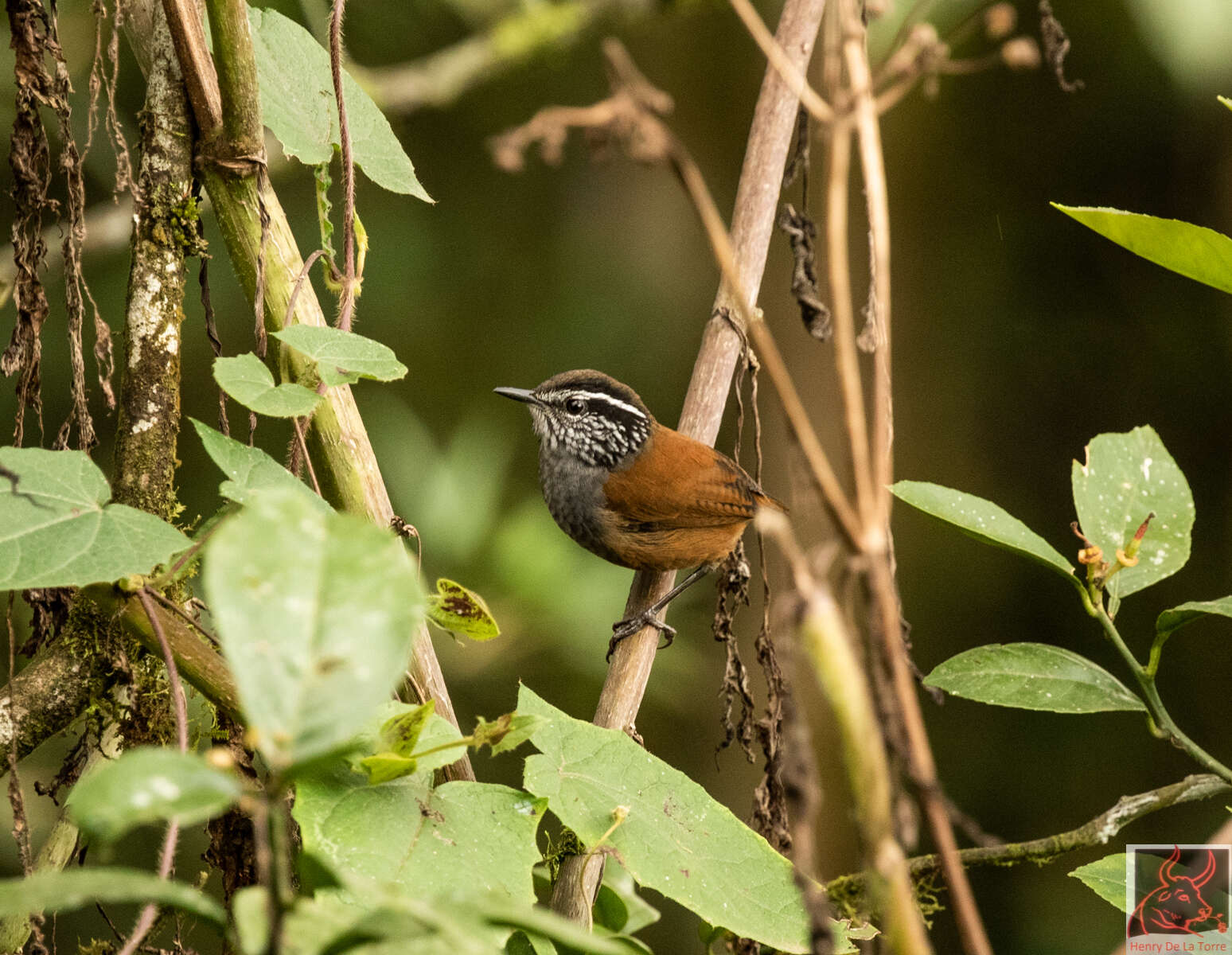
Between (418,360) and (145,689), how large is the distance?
4.67 m

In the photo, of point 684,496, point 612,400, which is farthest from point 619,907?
point 612,400

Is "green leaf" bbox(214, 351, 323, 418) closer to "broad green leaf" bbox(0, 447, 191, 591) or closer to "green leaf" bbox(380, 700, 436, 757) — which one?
"broad green leaf" bbox(0, 447, 191, 591)

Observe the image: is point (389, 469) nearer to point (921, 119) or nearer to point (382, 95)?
point (382, 95)

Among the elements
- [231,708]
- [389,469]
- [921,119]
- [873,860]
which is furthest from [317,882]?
[921,119]

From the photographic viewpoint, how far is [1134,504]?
132 cm

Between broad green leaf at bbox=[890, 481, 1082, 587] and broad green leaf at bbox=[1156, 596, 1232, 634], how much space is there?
0.09 m

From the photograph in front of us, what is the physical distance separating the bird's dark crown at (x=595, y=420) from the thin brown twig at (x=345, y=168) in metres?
1.73

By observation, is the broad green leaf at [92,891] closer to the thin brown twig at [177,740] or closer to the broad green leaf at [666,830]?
the thin brown twig at [177,740]

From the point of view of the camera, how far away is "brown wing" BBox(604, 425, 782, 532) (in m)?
2.96

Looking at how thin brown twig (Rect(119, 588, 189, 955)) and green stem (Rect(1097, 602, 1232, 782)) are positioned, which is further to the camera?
green stem (Rect(1097, 602, 1232, 782))

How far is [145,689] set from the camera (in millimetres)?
1370

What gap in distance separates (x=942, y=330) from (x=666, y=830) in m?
5.22

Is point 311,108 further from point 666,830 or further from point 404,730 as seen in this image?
point 666,830

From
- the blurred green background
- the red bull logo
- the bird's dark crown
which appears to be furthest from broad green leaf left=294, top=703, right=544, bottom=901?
the blurred green background
